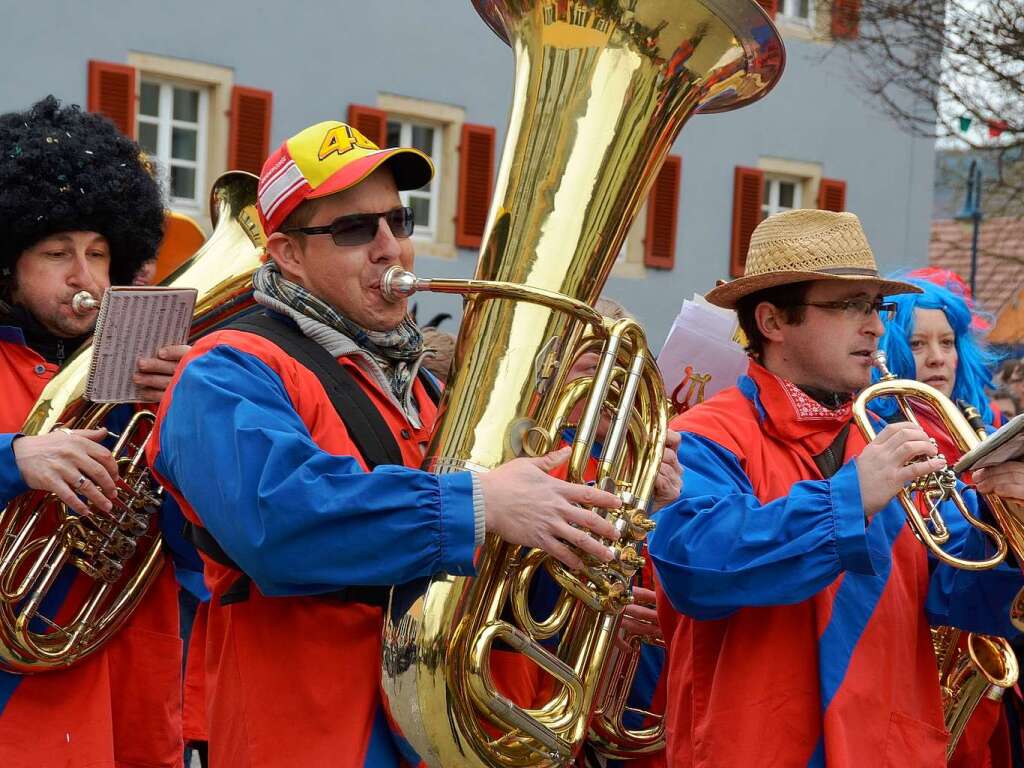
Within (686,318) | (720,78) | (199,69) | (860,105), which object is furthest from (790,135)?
(720,78)

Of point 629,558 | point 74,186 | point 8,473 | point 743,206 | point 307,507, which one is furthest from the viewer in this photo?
point 743,206

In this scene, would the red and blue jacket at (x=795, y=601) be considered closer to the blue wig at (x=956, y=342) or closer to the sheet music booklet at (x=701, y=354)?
the sheet music booklet at (x=701, y=354)

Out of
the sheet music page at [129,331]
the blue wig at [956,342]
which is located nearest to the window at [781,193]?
the blue wig at [956,342]

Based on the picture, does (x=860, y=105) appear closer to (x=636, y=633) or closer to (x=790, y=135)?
(x=790, y=135)

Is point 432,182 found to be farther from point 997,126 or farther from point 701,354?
point 701,354

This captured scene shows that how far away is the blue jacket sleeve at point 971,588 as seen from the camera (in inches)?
144

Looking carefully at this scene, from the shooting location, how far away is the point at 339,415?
3.21 m

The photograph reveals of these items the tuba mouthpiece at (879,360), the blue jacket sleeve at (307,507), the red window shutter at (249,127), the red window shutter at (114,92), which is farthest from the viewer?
the red window shutter at (249,127)

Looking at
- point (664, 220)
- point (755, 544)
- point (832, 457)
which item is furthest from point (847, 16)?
point (755, 544)

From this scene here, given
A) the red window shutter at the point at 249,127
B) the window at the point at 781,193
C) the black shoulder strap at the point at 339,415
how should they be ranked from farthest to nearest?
1. the window at the point at 781,193
2. the red window shutter at the point at 249,127
3. the black shoulder strap at the point at 339,415

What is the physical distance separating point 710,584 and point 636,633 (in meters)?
1.05

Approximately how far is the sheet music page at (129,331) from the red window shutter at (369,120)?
11.8 metres

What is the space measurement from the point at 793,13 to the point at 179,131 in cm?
788

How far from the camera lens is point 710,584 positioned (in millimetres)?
3484
